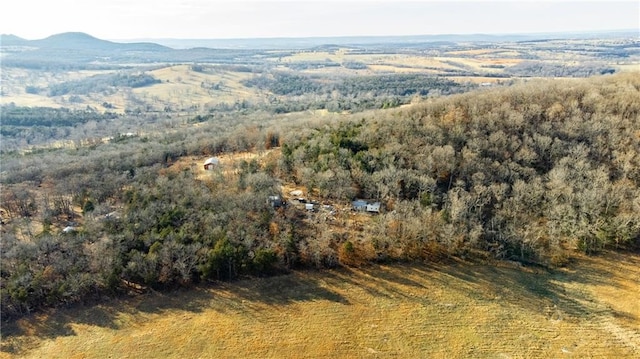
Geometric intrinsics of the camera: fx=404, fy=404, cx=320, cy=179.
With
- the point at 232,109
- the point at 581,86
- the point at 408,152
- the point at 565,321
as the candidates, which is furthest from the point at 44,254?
the point at 232,109

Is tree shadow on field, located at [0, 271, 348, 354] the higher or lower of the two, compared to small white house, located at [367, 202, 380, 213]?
lower

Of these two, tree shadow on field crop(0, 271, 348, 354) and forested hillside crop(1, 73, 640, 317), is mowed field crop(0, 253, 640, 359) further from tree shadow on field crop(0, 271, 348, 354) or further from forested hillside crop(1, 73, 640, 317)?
forested hillside crop(1, 73, 640, 317)

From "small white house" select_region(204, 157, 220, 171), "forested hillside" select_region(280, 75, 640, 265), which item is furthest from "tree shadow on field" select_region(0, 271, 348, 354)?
"small white house" select_region(204, 157, 220, 171)

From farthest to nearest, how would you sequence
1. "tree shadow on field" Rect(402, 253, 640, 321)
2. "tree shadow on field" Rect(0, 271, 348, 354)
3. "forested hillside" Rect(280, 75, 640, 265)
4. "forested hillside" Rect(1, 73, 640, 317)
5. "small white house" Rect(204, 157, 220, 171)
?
"small white house" Rect(204, 157, 220, 171), "forested hillside" Rect(280, 75, 640, 265), "forested hillside" Rect(1, 73, 640, 317), "tree shadow on field" Rect(402, 253, 640, 321), "tree shadow on field" Rect(0, 271, 348, 354)

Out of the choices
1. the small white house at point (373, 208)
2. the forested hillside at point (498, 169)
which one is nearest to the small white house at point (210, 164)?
the forested hillside at point (498, 169)

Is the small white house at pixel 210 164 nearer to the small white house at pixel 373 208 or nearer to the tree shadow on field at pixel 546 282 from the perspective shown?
the small white house at pixel 373 208

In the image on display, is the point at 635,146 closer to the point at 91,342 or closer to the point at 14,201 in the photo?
the point at 91,342
